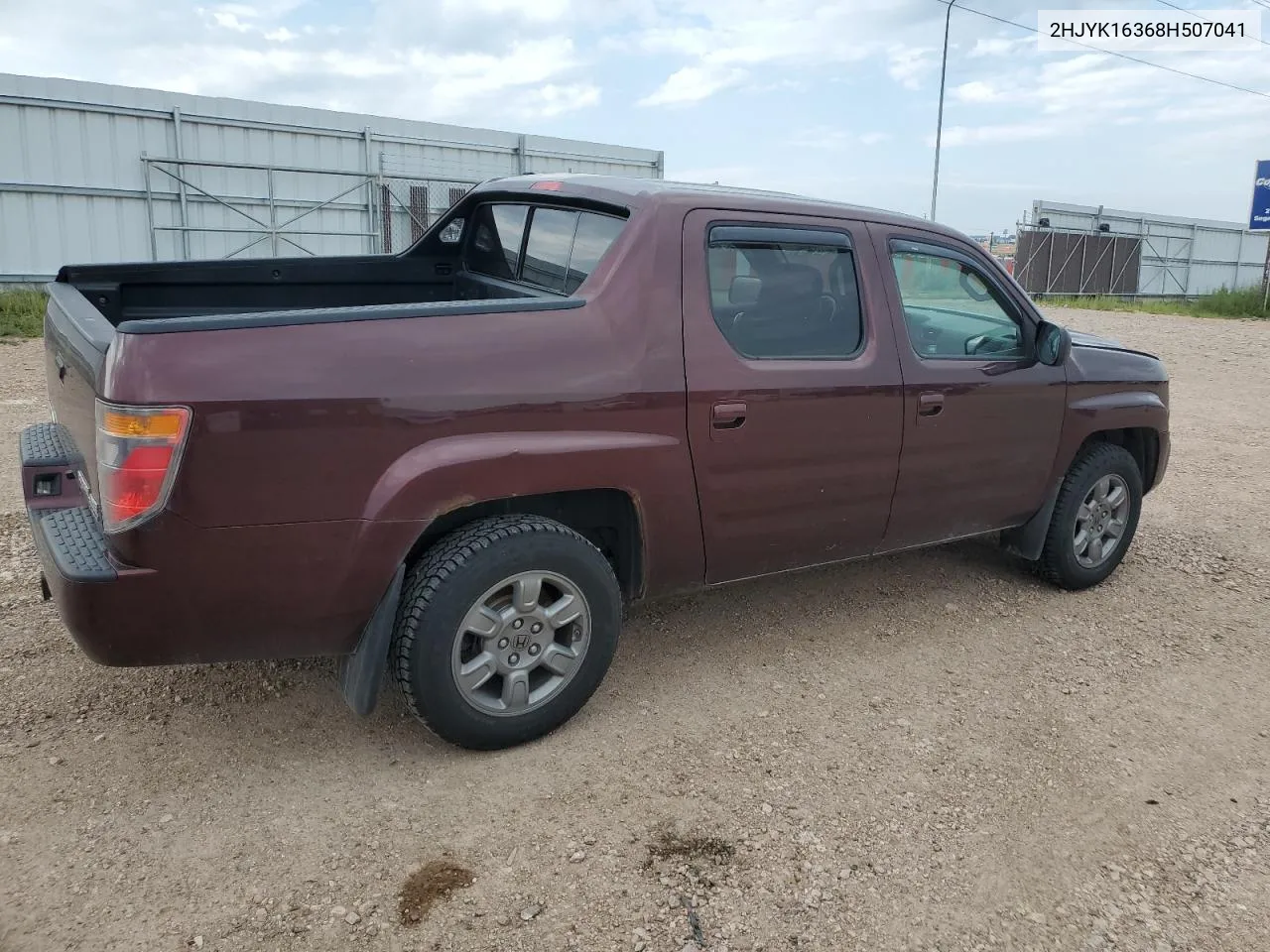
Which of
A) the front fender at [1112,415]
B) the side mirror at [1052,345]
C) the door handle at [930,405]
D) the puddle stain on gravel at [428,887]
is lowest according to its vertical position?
the puddle stain on gravel at [428,887]

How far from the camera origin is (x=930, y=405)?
13.3ft

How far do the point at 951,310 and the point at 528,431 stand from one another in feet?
7.13

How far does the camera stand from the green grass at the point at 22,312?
12.8 m

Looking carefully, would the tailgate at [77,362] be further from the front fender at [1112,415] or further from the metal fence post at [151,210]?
the metal fence post at [151,210]

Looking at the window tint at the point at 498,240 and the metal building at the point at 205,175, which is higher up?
the metal building at the point at 205,175

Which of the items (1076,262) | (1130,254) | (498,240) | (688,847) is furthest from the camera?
(1130,254)

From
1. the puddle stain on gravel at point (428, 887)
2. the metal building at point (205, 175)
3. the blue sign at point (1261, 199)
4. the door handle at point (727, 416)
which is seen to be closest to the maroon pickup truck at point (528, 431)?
the door handle at point (727, 416)

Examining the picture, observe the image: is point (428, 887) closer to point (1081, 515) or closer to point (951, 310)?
point (951, 310)

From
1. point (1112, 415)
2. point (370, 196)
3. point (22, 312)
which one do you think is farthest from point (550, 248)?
point (370, 196)

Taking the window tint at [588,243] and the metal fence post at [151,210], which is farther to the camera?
the metal fence post at [151,210]

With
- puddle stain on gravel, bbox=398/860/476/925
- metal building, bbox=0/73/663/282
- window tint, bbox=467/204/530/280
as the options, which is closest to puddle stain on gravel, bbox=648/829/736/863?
puddle stain on gravel, bbox=398/860/476/925

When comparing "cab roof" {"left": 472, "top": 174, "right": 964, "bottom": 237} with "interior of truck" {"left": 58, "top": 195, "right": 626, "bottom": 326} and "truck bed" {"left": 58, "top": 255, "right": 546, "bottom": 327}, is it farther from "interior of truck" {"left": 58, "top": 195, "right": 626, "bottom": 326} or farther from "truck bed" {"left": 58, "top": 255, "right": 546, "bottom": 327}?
"truck bed" {"left": 58, "top": 255, "right": 546, "bottom": 327}

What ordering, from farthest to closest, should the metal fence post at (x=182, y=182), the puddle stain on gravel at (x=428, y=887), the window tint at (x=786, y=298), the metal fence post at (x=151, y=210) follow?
the metal fence post at (x=182, y=182)
the metal fence post at (x=151, y=210)
the window tint at (x=786, y=298)
the puddle stain on gravel at (x=428, y=887)

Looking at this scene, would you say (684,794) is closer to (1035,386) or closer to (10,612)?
(1035,386)
